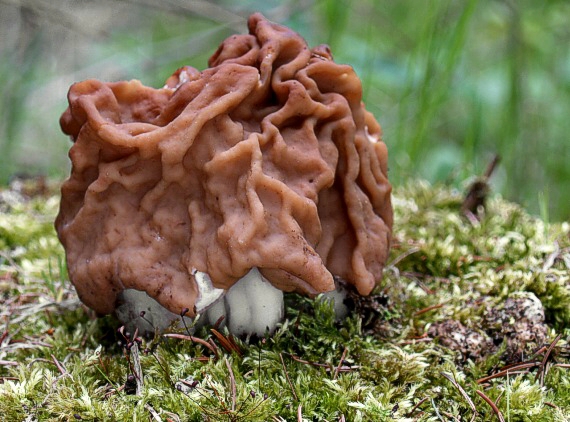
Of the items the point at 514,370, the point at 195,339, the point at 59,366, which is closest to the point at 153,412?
the point at 195,339

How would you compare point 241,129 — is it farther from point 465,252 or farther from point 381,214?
point 465,252

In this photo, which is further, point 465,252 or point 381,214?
point 465,252

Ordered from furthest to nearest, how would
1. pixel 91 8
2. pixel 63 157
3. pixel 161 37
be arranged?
1. pixel 91 8
2. pixel 161 37
3. pixel 63 157

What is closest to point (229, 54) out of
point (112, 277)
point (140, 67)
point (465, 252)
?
point (112, 277)

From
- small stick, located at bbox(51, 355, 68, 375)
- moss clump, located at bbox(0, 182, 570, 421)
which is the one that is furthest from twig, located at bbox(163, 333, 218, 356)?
small stick, located at bbox(51, 355, 68, 375)

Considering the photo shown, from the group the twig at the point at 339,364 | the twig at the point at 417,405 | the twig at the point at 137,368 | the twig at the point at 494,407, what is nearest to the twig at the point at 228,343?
the twig at the point at 137,368

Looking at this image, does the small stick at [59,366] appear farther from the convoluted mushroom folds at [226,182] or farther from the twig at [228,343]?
the twig at [228,343]

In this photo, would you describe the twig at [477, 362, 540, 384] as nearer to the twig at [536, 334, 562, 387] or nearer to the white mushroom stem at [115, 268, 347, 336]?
the twig at [536, 334, 562, 387]
